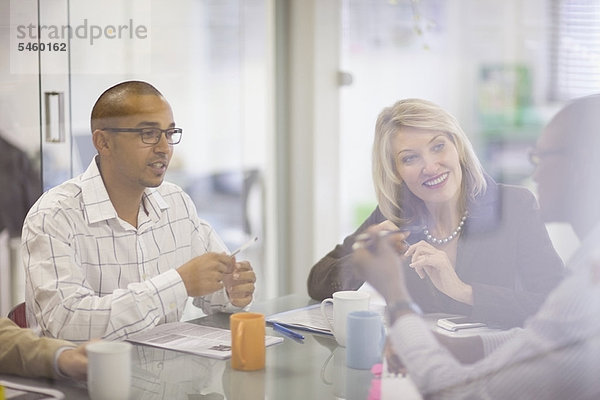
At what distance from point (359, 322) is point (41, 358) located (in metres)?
0.56

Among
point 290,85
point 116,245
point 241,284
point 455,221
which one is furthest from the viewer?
point 290,85

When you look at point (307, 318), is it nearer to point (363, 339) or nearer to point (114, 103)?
point (363, 339)

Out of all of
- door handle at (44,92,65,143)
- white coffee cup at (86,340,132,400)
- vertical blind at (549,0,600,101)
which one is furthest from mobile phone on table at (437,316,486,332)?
door handle at (44,92,65,143)

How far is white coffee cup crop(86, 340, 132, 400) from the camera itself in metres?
1.25

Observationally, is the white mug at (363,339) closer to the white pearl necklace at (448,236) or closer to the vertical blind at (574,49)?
the white pearl necklace at (448,236)

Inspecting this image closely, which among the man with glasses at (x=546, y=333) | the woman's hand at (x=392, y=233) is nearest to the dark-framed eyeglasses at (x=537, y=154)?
the man with glasses at (x=546, y=333)

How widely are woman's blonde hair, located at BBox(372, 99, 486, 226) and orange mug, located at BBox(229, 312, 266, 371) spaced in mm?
335

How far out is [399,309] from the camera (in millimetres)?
1271

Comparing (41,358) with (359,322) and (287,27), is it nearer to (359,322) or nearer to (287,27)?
(359,322)

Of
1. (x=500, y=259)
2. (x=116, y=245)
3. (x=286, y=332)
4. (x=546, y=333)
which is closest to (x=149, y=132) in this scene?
(x=116, y=245)

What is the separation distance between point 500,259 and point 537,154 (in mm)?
208

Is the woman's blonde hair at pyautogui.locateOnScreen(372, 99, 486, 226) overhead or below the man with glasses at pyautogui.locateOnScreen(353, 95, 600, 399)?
overhead

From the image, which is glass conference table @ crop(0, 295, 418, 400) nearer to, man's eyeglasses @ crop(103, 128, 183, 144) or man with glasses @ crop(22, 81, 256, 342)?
man with glasses @ crop(22, 81, 256, 342)

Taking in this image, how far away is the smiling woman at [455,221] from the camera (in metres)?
1.43
